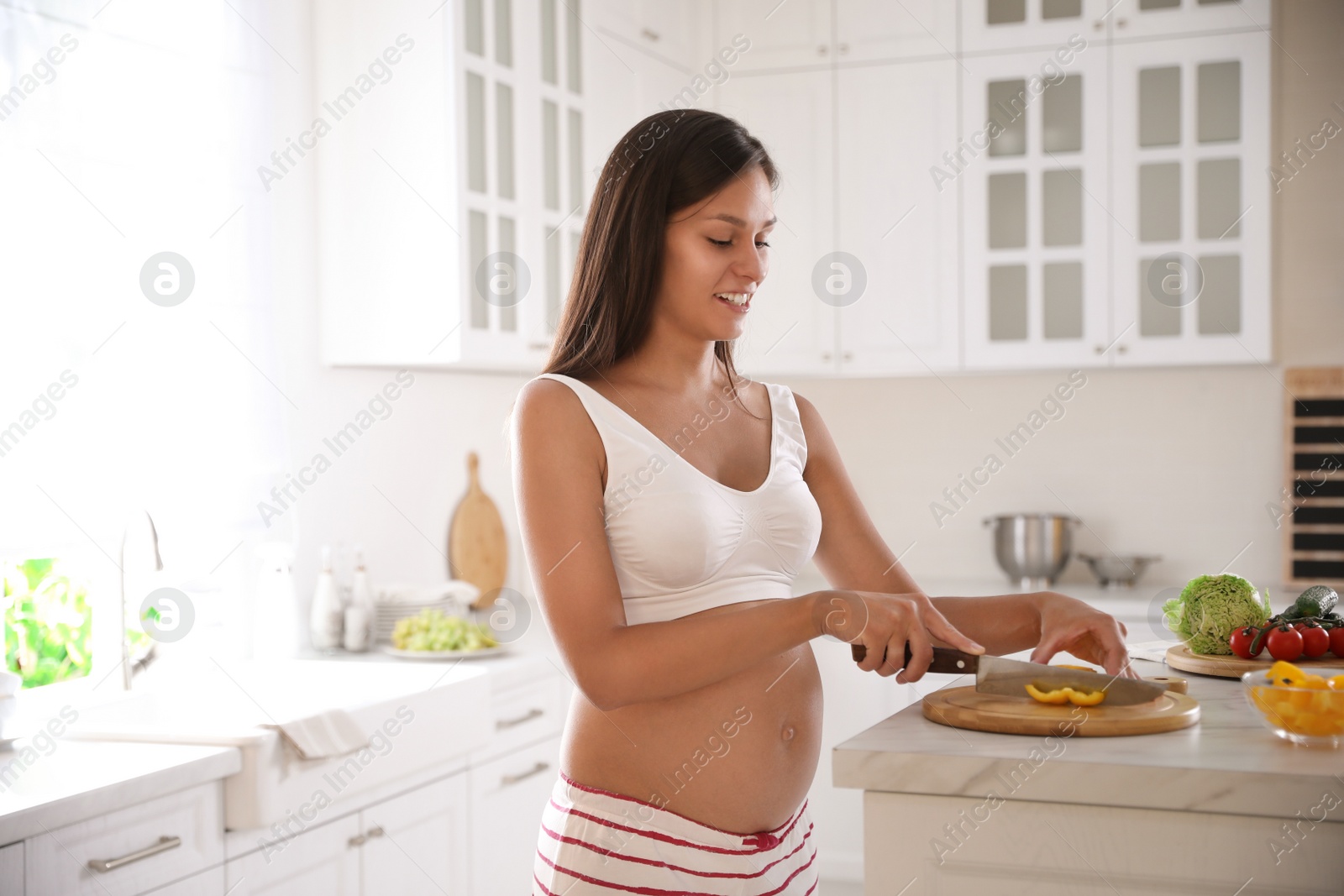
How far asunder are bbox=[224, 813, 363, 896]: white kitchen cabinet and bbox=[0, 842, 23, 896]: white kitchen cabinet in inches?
14.9

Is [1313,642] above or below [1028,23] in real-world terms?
below

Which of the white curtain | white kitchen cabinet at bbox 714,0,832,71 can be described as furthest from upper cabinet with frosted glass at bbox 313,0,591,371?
white kitchen cabinet at bbox 714,0,832,71

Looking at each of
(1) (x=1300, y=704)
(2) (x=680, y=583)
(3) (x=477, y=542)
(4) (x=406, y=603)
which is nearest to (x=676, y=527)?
(2) (x=680, y=583)

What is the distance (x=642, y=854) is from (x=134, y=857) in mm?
848

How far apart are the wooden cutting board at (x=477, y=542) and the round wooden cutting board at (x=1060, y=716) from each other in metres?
2.05

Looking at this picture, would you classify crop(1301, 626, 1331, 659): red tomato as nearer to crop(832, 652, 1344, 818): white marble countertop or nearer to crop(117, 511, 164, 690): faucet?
crop(832, 652, 1344, 818): white marble countertop

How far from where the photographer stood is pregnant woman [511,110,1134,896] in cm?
119

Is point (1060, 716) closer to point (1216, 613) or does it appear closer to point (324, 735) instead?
point (1216, 613)

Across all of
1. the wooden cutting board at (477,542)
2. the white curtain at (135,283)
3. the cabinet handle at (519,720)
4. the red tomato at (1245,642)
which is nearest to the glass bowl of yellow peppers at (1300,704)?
the red tomato at (1245,642)

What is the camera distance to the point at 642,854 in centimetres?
125

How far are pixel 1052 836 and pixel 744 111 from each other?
302 cm

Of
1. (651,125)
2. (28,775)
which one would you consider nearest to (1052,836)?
(651,125)

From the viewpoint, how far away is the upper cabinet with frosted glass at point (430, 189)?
271cm

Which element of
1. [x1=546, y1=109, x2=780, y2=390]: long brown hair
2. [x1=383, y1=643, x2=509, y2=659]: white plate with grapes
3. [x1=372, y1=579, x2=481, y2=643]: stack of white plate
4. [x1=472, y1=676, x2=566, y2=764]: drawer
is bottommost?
[x1=472, y1=676, x2=566, y2=764]: drawer
